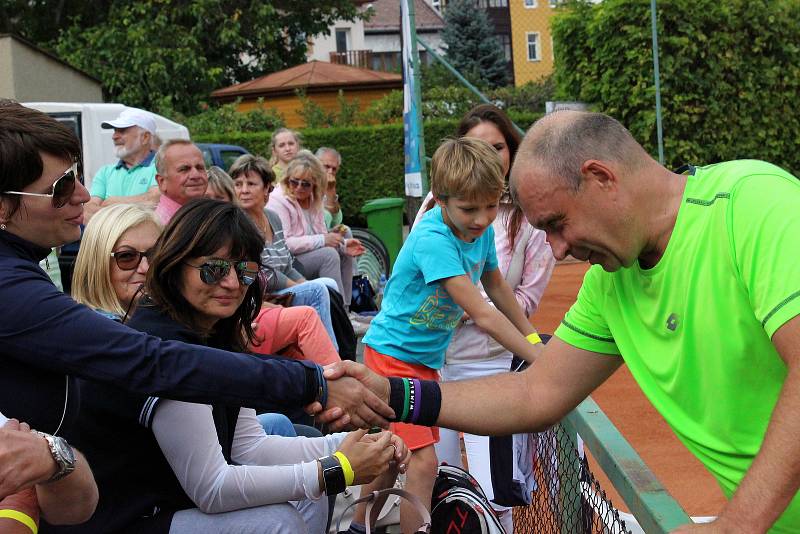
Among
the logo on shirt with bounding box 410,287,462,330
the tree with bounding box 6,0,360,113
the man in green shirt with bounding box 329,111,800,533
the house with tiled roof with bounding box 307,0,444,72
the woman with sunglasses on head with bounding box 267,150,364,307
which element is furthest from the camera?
the house with tiled roof with bounding box 307,0,444,72

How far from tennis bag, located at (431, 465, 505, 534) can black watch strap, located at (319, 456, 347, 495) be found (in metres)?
0.51

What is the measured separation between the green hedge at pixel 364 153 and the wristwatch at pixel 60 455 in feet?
61.8

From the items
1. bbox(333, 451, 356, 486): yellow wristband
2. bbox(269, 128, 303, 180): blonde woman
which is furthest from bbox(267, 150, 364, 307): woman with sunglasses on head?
bbox(333, 451, 356, 486): yellow wristband

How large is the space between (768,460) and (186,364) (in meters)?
1.56

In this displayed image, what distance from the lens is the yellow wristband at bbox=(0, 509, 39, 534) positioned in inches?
89.1

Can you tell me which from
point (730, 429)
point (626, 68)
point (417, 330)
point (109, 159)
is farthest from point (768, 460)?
point (626, 68)

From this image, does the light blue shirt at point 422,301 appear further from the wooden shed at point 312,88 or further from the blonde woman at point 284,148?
the wooden shed at point 312,88

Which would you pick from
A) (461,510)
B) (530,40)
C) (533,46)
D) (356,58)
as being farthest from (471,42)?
(461,510)

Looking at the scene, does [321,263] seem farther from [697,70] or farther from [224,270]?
[697,70]

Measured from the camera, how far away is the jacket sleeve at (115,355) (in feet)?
7.66

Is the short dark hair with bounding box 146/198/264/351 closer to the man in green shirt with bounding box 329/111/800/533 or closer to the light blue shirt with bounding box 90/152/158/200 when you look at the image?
the man in green shirt with bounding box 329/111/800/533

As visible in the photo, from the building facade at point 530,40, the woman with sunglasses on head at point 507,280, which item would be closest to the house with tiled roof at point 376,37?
the building facade at point 530,40

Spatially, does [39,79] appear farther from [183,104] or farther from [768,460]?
[768,460]

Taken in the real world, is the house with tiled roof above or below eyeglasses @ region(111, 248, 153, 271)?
above
